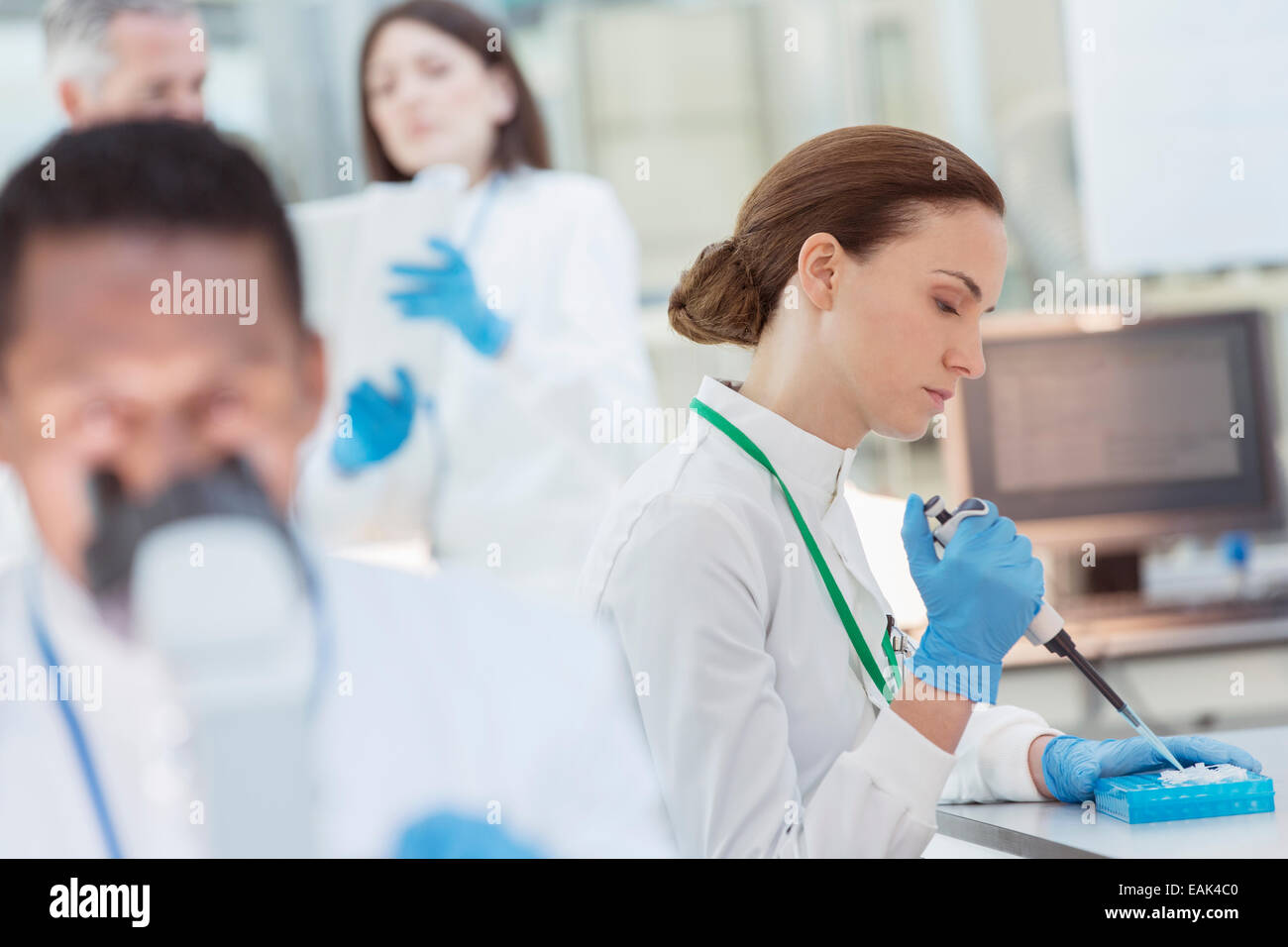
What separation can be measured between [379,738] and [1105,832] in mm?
543

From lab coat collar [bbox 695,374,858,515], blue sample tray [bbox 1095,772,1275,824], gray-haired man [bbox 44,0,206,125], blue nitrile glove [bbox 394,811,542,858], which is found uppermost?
gray-haired man [bbox 44,0,206,125]

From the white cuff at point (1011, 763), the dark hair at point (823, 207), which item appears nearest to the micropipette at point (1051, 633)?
the white cuff at point (1011, 763)

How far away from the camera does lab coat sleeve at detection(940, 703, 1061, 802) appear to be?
1100mm

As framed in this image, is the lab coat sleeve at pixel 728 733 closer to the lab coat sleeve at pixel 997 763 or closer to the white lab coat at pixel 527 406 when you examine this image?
the lab coat sleeve at pixel 997 763

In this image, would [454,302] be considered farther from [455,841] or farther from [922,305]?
[455,841]

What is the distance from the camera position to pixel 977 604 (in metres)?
0.99

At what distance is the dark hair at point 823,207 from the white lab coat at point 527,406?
78 cm

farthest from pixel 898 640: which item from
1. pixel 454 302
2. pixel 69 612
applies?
pixel 454 302

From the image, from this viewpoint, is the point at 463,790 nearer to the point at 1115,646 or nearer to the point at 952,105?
the point at 1115,646

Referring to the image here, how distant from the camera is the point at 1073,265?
2879 millimetres

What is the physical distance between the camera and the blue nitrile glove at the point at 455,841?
28.5 inches

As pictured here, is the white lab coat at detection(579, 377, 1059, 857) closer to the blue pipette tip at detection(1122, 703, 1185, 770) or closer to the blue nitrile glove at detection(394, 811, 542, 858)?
the blue pipette tip at detection(1122, 703, 1185, 770)

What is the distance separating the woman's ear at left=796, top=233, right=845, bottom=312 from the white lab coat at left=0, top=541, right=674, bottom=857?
394 millimetres

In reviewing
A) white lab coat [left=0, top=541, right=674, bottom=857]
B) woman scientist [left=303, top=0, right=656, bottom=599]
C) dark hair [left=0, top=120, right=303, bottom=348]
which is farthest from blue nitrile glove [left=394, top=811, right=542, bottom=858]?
woman scientist [left=303, top=0, right=656, bottom=599]
